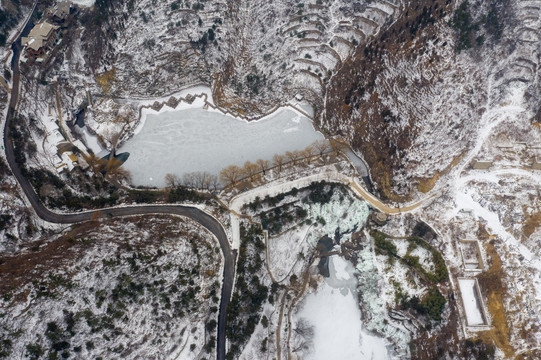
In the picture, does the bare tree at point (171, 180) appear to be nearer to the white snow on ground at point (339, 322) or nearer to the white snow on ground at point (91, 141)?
the white snow on ground at point (91, 141)

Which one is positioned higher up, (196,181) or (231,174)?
(231,174)

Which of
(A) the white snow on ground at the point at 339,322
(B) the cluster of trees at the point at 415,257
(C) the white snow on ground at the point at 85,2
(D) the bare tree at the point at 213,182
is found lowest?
(A) the white snow on ground at the point at 339,322

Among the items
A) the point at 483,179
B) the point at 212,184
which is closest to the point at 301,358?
the point at 212,184

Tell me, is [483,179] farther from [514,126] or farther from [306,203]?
[306,203]

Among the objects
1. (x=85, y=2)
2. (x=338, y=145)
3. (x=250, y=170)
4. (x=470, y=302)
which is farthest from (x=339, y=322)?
(x=85, y=2)

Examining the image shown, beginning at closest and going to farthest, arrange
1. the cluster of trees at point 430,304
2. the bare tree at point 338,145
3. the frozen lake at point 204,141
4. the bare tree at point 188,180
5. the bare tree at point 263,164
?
the cluster of trees at point 430,304, the bare tree at point 188,180, the bare tree at point 263,164, the frozen lake at point 204,141, the bare tree at point 338,145

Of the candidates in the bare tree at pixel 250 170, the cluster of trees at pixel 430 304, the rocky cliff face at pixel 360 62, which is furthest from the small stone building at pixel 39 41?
the cluster of trees at pixel 430 304

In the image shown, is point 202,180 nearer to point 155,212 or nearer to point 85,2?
point 155,212
